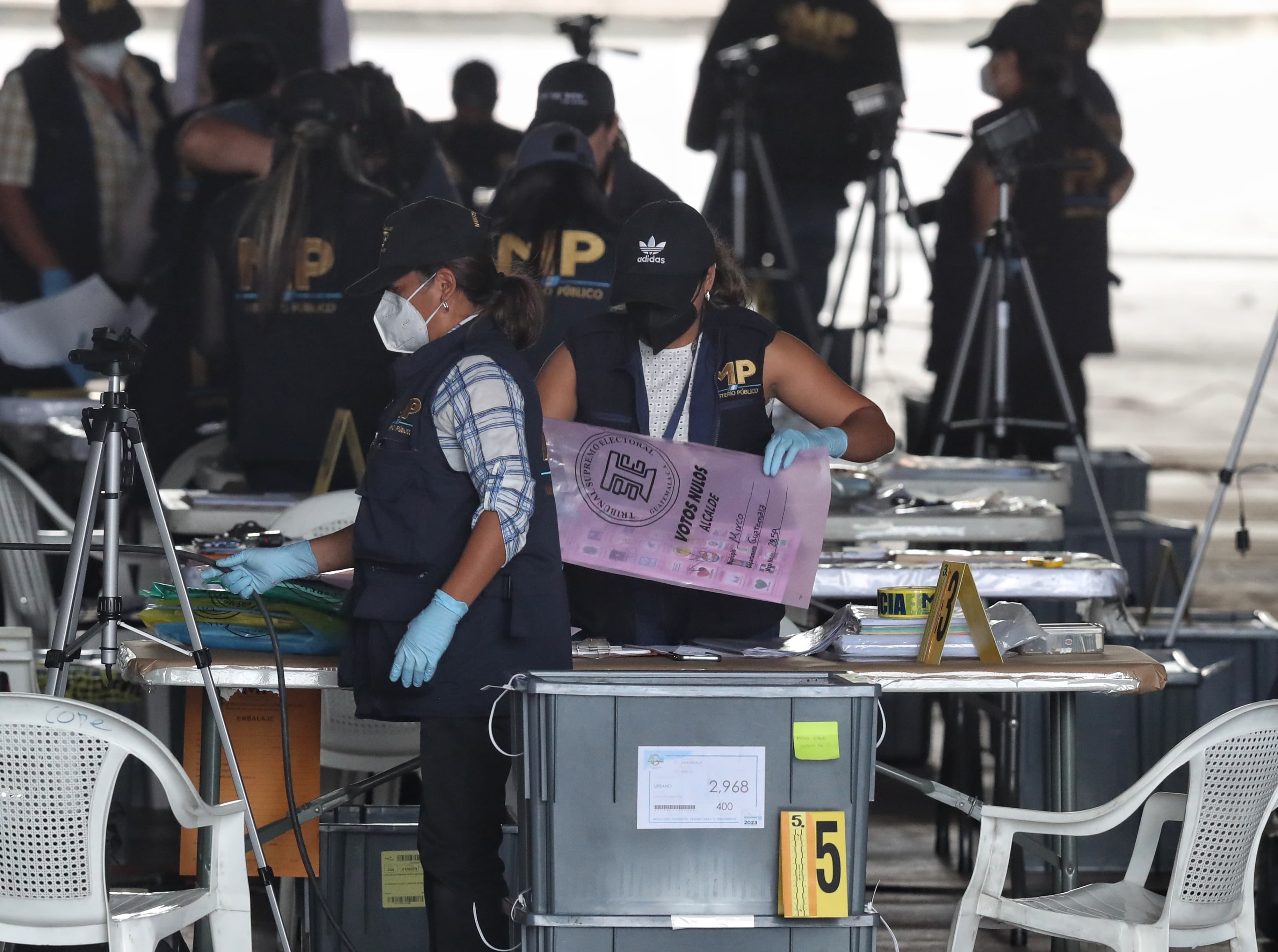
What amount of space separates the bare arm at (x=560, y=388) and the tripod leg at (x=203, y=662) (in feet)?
2.49

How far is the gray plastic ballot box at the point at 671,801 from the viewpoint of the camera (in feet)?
7.54

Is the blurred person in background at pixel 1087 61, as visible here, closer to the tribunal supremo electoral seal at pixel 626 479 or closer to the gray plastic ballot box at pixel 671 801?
the tribunal supremo electoral seal at pixel 626 479

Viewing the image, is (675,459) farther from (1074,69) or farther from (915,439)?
(1074,69)

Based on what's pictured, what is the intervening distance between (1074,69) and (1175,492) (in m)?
3.05

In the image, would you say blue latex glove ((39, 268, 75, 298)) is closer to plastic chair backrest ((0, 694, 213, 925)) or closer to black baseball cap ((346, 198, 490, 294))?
black baseball cap ((346, 198, 490, 294))

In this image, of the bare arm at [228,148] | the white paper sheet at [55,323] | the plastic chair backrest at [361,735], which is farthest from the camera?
the bare arm at [228,148]

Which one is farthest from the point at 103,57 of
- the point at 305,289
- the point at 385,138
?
the point at 305,289

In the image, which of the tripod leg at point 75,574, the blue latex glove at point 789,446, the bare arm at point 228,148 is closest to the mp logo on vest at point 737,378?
the blue latex glove at point 789,446

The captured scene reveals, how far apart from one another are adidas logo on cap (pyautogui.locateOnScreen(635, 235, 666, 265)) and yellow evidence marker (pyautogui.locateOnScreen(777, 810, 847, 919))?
1074 millimetres

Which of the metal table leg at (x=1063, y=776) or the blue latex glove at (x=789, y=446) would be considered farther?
the blue latex glove at (x=789, y=446)

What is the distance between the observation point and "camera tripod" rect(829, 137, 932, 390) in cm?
604

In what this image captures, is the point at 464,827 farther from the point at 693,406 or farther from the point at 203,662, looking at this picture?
the point at 693,406

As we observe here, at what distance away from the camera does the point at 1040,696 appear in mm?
3990

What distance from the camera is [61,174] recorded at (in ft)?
21.5
